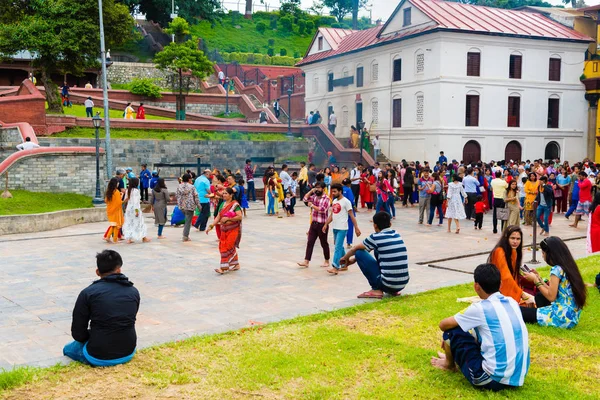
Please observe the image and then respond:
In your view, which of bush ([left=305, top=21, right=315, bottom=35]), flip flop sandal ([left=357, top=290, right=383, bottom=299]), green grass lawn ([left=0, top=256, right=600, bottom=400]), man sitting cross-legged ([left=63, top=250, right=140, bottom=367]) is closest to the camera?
green grass lawn ([left=0, top=256, right=600, bottom=400])

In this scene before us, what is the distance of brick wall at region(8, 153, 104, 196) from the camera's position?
21750 millimetres

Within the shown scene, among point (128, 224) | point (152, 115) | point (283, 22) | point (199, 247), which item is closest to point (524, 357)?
point (199, 247)

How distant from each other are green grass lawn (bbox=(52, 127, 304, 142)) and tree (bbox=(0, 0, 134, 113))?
3.62 metres

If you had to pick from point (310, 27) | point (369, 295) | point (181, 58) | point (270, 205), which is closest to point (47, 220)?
point (270, 205)

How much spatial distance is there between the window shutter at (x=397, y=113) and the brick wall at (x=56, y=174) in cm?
1929

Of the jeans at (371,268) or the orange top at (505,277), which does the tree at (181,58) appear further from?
the orange top at (505,277)

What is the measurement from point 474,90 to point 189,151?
52.8ft

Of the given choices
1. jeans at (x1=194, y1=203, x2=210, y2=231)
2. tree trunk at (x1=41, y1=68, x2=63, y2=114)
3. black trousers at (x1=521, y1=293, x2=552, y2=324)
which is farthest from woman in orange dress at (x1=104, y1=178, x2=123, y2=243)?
tree trunk at (x1=41, y1=68, x2=63, y2=114)

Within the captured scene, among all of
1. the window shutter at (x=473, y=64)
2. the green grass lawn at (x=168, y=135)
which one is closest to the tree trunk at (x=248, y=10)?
the green grass lawn at (x=168, y=135)

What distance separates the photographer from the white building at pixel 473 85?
34.0 metres

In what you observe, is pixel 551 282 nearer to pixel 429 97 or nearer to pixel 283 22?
pixel 429 97

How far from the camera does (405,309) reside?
8562 mm

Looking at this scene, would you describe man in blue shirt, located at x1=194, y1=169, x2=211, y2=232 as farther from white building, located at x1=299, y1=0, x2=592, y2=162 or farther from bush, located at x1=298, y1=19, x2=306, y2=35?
bush, located at x1=298, y1=19, x2=306, y2=35

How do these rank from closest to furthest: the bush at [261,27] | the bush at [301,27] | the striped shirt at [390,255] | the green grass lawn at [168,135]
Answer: the striped shirt at [390,255], the green grass lawn at [168,135], the bush at [261,27], the bush at [301,27]
